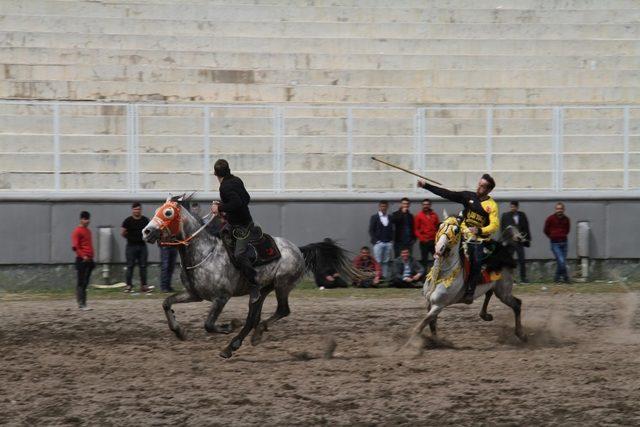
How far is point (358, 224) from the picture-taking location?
69.3ft

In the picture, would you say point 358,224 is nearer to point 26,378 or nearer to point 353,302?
point 353,302

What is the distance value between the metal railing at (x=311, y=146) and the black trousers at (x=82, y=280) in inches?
136

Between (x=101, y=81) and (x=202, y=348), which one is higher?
(x=101, y=81)

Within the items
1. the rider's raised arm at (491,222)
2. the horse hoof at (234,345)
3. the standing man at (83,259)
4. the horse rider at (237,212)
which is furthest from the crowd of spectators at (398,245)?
the horse hoof at (234,345)

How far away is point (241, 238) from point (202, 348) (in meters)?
1.52

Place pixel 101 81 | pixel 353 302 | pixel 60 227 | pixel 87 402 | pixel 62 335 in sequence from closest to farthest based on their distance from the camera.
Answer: pixel 87 402 < pixel 62 335 < pixel 353 302 < pixel 60 227 < pixel 101 81

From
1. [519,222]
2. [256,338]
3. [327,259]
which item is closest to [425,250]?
[519,222]

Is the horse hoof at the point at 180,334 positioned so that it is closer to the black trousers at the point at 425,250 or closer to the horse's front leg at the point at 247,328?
the horse's front leg at the point at 247,328

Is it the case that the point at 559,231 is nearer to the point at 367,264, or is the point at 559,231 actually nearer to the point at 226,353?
the point at 367,264

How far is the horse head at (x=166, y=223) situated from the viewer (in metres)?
11.6

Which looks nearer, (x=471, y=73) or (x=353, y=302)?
(x=353, y=302)

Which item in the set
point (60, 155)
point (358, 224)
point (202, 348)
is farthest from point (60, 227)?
point (202, 348)

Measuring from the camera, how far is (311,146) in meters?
21.6

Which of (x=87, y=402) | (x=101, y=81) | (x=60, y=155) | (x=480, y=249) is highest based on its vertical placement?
(x=101, y=81)
